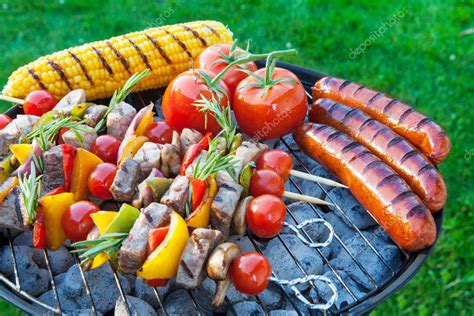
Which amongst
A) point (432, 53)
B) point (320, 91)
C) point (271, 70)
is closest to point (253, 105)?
point (271, 70)

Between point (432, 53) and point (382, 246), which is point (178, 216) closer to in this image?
point (382, 246)

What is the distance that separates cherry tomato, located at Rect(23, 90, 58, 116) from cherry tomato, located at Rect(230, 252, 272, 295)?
1770 mm

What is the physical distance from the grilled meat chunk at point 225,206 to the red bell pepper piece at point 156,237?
0.29 m

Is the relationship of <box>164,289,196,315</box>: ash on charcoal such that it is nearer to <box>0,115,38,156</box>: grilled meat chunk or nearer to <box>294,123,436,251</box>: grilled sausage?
<box>294,123,436,251</box>: grilled sausage

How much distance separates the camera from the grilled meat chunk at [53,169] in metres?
3.19

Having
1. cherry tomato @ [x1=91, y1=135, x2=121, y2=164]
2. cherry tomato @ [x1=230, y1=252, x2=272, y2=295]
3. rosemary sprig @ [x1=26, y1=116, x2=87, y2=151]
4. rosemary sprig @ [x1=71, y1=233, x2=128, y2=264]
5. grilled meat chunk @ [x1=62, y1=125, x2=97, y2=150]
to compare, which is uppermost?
rosemary sprig @ [x1=26, y1=116, x2=87, y2=151]

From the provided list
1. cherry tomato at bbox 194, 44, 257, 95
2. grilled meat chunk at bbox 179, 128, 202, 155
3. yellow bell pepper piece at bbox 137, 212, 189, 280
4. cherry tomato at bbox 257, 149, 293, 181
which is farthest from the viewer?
cherry tomato at bbox 194, 44, 257, 95

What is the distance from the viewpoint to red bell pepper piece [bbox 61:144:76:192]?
3193mm

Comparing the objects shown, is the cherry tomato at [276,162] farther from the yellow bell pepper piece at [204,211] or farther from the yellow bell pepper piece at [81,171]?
the yellow bell pepper piece at [81,171]

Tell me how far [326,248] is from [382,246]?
1.04 feet

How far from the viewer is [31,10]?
7328 millimetres

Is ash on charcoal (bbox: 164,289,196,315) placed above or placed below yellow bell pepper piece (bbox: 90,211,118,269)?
below

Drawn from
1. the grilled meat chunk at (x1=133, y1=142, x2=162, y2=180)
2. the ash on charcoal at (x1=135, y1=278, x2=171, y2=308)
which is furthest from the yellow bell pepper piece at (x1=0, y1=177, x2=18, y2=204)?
the ash on charcoal at (x1=135, y1=278, x2=171, y2=308)

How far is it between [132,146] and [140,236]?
0.75m
